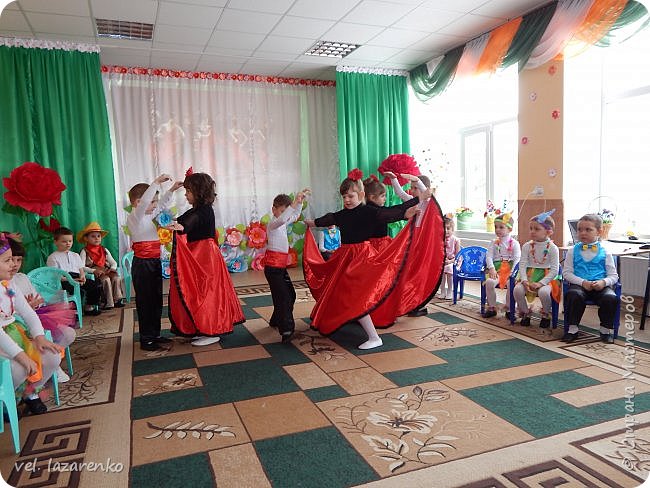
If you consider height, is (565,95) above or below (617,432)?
above

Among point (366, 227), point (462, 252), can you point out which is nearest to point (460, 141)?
point (462, 252)

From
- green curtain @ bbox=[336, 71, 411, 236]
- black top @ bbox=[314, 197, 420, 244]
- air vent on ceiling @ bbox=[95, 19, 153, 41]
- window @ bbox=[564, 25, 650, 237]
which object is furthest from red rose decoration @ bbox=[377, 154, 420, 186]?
air vent on ceiling @ bbox=[95, 19, 153, 41]

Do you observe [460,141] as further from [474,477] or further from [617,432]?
[474,477]

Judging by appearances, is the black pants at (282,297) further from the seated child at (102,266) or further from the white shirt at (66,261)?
the seated child at (102,266)

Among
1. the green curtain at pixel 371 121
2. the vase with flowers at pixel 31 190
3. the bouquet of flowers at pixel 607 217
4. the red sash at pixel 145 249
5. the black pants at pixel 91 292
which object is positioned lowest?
the black pants at pixel 91 292

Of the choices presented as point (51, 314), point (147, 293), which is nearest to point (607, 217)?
point (147, 293)

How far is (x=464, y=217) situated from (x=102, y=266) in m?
4.84

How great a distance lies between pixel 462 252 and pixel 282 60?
3779mm

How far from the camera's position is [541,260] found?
13.0ft

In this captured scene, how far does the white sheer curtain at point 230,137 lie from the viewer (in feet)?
23.0

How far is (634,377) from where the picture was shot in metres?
2.86

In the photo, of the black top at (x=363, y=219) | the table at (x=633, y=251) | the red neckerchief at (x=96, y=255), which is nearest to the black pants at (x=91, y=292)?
the red neckerchief at (x=96, y=255)

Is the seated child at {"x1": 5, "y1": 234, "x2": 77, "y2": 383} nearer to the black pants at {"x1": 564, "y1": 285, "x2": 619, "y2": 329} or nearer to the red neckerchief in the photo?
the red neckerchief

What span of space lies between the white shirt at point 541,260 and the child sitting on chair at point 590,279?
13 cm
